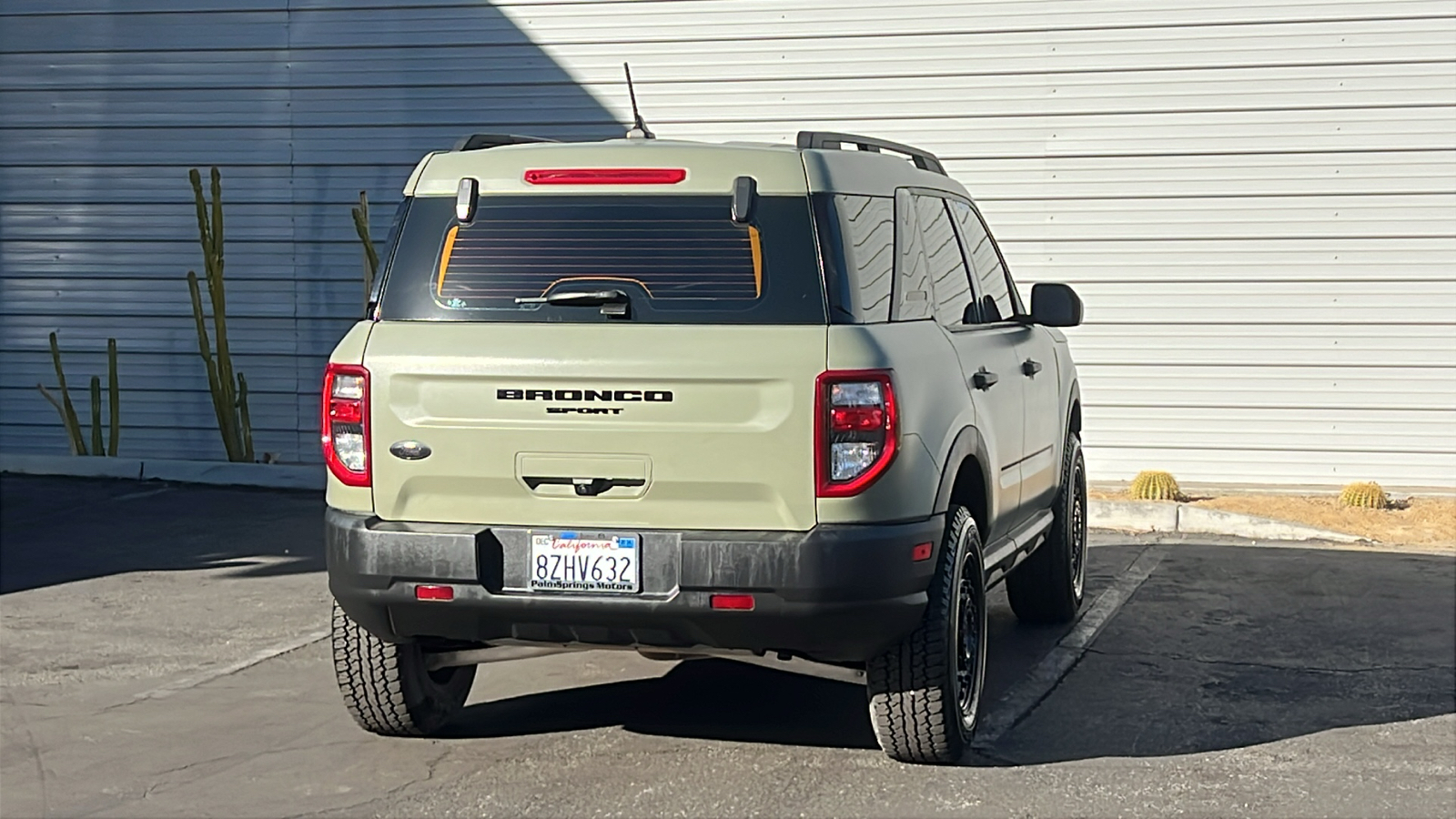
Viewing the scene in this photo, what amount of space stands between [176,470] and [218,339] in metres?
1.06

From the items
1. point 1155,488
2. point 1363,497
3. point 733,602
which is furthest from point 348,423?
point 1363,497

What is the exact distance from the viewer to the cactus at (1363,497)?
464 inches

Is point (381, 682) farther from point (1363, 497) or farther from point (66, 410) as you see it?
point (66, 410)

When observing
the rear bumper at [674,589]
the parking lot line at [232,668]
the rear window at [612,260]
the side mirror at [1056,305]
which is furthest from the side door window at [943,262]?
the parking lot line at [232,668]

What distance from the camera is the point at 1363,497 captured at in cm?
1181

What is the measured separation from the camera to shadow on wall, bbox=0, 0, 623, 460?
44.9 feet

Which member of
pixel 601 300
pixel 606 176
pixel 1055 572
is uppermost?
pixel 606 176

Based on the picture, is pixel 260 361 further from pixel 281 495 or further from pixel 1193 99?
pixel 1193 99

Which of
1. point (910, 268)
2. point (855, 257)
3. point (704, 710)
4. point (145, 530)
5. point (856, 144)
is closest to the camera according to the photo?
point (855, 257)

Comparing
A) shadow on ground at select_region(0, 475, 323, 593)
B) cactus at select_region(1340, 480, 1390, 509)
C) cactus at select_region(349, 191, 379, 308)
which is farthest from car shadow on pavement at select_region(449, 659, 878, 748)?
cactus at select_region(349, 191, 379, 308)

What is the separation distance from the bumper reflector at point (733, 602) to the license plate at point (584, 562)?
0.22m

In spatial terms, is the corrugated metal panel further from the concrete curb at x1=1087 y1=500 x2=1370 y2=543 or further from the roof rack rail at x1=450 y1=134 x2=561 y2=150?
the roof rack rail at x1=450 y1=134 x2=561 y2=150

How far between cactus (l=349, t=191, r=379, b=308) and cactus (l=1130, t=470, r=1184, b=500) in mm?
5333

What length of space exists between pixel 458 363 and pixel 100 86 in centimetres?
998
